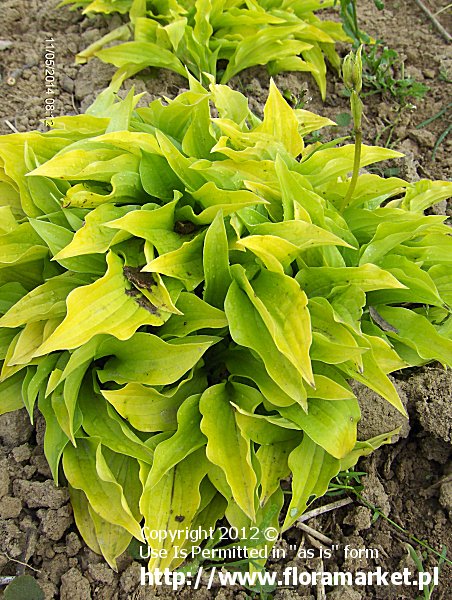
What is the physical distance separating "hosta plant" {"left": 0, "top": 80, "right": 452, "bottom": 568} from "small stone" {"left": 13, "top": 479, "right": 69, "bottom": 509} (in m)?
0.05

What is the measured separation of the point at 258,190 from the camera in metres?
2.50

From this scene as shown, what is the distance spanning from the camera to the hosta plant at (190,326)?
2184mm

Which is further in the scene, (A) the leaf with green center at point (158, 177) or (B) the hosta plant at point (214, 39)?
(B) the hosta plant at point (214, 39)

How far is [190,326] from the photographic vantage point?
2.27m

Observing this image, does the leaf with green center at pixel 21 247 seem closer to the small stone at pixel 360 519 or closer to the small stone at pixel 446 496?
the small stone at pixel 360 519

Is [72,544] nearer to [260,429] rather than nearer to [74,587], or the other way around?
[74,587]

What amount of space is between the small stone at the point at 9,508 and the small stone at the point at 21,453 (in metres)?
0.16

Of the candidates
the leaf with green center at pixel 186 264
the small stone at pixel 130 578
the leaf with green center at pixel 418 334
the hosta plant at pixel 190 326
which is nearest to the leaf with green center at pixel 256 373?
the hosta plant at pixel 190 326

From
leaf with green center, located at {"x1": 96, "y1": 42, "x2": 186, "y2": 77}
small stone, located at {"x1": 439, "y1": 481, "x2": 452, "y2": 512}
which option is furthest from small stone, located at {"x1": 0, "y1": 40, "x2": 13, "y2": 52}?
small stone, located at {"x1": 439, "y1": 481, "x2": 452, "y2": 512}

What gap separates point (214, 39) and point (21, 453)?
2.63 meters

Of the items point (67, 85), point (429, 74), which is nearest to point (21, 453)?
point (67, 85)

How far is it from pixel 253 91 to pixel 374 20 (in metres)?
1.26

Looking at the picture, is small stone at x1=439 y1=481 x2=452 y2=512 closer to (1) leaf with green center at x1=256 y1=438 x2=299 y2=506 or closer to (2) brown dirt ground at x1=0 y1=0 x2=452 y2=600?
(2) brown dirt ground at x1=0 y1=0 x2=452 y2=600

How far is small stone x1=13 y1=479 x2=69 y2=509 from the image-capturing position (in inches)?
95.0
